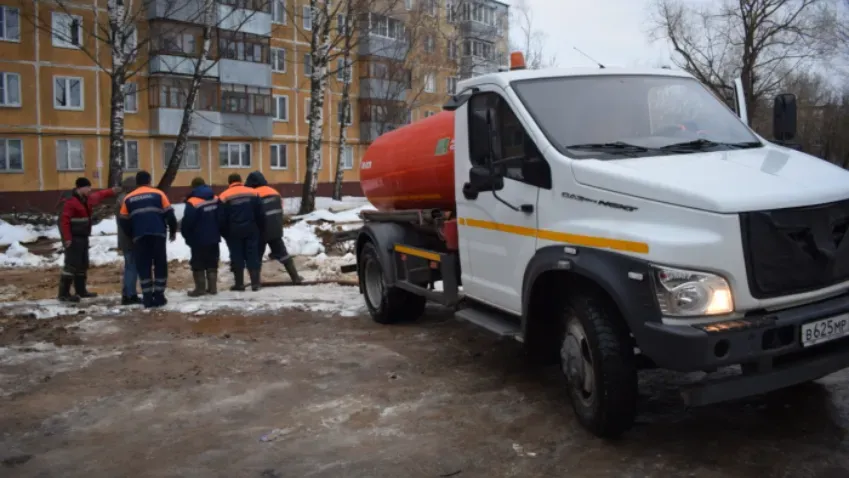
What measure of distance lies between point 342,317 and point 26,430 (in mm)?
4385

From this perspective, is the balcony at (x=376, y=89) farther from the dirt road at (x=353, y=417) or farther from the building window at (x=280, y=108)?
the dirt road at (x=353, y=417)

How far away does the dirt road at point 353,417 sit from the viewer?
4.64m

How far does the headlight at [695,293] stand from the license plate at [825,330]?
1.57 ft

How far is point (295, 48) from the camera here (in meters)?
42.0

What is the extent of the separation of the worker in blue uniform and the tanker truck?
509cm

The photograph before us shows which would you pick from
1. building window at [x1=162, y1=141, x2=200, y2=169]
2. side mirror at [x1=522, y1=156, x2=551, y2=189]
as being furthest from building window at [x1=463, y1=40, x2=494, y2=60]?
side mirror at [x1=522, y1=156, x2=551, y2=189]

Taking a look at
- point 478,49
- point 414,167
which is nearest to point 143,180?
point 414,167

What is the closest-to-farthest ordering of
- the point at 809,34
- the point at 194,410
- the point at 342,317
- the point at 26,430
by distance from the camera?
the point at 26,430
the point at 194,410
the point at 342,317
the point at 809,34

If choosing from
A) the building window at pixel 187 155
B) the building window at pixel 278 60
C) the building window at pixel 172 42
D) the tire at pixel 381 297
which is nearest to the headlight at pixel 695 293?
the tire at pixel 381 297

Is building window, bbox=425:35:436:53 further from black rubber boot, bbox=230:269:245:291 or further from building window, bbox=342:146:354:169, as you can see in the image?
black rubber boot, bbox=230:269:245:291

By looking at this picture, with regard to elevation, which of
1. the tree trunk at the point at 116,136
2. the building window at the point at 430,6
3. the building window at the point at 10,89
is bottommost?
the tree trunk at the point at 116,136

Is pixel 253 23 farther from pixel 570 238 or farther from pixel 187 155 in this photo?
pixel 570 238

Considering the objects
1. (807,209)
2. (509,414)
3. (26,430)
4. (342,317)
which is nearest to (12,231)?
(342,317)

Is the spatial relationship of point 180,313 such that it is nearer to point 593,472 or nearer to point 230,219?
point 230,219
